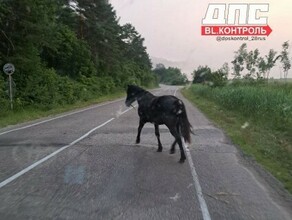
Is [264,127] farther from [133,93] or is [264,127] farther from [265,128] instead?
[133,93]

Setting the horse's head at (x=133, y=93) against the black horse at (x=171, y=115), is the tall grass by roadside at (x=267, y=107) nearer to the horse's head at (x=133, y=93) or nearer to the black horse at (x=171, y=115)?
the black horse at (x=171, y=115)

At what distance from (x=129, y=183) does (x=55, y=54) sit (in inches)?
1252

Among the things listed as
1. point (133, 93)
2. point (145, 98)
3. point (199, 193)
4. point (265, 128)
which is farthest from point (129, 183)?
point (265, 128)

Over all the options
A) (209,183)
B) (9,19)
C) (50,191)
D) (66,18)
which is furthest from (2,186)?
(66,18)

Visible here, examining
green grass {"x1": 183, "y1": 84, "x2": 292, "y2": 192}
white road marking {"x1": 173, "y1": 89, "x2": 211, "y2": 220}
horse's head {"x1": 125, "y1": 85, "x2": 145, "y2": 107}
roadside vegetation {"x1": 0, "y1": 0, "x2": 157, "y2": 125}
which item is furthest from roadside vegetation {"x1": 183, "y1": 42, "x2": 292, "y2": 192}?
roadside vegetation {"x1": 0, "y1": 0, "x2": 157, "y2": 125}

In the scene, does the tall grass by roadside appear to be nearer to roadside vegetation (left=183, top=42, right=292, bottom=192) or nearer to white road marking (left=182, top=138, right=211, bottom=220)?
roadside vegetation (left=183, top=42, right=292, bottom=192)

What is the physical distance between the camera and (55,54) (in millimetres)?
36844

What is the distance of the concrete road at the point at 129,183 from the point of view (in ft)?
17.6

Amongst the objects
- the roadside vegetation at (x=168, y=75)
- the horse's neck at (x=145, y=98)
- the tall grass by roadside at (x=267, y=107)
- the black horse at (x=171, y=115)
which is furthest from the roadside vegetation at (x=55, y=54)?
the roadside vegetation at (x=168, y=75)

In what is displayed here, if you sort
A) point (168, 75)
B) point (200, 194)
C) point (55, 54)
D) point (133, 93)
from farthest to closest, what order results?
point (168, 75), point (55, 54), point (133, 93), point (200, 194)

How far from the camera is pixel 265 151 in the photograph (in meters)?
10.4

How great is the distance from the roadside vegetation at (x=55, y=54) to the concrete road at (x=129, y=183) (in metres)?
10.2

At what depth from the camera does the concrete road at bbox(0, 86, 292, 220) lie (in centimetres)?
537

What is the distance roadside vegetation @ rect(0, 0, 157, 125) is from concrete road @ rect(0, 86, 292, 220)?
10225mm
